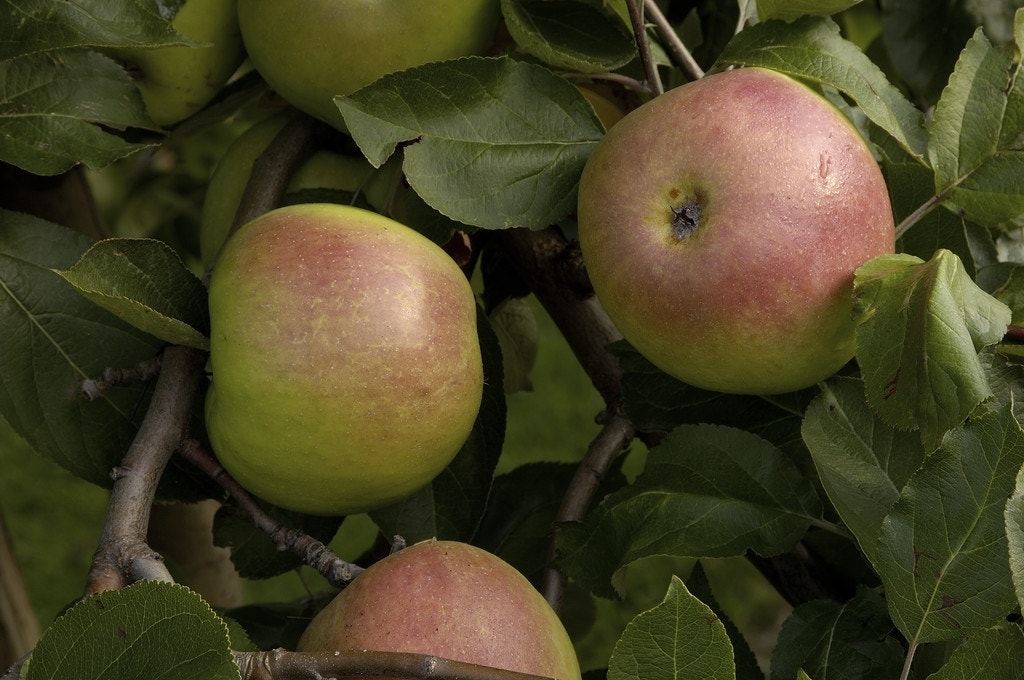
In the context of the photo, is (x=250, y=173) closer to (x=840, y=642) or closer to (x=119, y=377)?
(x=119, y=377)

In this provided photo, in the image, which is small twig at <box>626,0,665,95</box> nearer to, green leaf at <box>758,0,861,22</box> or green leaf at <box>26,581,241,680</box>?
green leaf at <box>758,0,861,22</box>

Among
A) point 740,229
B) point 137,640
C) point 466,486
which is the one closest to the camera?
point 137,640

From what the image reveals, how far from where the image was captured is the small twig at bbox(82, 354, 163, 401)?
0.72 metres

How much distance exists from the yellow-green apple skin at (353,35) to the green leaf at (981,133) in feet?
1.04

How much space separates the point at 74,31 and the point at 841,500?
0.55m

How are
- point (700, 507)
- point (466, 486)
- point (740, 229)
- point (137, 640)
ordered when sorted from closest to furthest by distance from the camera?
point (137, 640) → point (740, 229) → point (700, 507) → point (466, 486)

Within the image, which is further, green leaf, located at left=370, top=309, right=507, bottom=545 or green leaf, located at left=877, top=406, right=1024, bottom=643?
green leaf, located at left=370, top=309, right=507, bottom=545

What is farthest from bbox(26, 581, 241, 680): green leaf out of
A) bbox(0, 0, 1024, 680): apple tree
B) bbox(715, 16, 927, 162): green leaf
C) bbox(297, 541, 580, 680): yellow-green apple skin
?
bbox(715, 16, 927, 162): green leaf

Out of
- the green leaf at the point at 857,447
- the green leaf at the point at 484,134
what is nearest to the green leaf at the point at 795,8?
the green leaf at the point at 484,134

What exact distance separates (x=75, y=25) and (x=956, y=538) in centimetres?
61

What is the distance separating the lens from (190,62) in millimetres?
828

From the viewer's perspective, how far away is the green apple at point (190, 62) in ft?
2.65

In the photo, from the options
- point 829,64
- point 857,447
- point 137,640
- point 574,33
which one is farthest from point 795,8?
point 137,640

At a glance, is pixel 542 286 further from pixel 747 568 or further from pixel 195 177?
pixel 747 568
